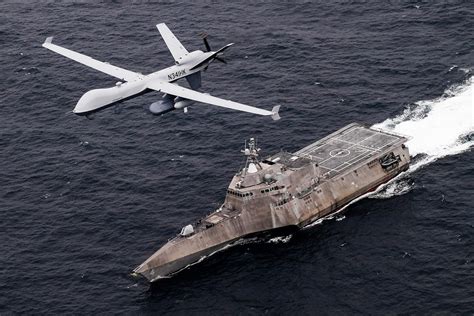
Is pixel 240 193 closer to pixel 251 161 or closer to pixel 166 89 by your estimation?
pixel 251 161

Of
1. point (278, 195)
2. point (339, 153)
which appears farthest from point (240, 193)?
point (339, 153)

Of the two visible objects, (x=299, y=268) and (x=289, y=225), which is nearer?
(x=299, y=268)

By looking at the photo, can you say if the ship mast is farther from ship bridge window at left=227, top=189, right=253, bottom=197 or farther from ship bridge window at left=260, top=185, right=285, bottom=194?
ship bridge window at left=260, top=185, right=285, bottom=194

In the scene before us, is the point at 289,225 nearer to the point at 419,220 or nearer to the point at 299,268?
the point at 299,268

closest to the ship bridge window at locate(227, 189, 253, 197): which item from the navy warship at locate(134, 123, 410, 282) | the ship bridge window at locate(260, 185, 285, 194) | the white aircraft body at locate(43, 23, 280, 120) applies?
the navy warship at locate(134, 123, 410, 282)

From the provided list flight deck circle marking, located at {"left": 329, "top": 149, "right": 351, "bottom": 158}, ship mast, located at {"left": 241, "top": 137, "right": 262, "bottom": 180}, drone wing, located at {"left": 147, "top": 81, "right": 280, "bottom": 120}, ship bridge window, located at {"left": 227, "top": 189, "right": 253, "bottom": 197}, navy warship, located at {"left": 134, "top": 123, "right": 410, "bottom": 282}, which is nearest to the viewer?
drone wing, located at {"left": 147, "top": 81, "right": 280, "bottom": 120}

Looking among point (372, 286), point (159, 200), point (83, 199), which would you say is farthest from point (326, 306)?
point (83, 199)

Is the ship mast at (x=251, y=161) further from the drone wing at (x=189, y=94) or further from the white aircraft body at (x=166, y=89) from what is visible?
the drone wing at (x=189, y=94)
